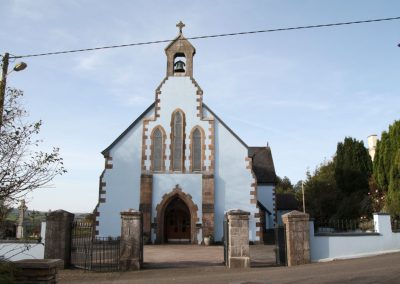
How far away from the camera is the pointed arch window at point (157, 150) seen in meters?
24.3

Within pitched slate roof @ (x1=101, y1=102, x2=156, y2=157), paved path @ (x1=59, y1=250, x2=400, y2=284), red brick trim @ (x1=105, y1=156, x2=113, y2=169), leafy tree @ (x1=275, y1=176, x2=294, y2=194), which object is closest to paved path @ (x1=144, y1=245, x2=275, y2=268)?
paved path @ (x1=59, y1=250, x2=400, y2=284)

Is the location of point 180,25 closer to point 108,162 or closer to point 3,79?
point 108,162

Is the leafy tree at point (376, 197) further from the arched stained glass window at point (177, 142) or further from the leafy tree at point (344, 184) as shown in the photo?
the arched stained glass window at point (177, 142)

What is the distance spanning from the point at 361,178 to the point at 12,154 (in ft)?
118

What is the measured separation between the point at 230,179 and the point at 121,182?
21.6 ft

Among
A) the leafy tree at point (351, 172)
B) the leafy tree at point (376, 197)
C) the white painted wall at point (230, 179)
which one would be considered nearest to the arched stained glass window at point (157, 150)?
the white painted wall at point (230, 179)

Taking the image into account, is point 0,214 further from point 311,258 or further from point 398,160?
point 398,160

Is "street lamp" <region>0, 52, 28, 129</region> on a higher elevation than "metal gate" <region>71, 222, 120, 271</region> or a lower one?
higher

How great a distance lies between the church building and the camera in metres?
23.5

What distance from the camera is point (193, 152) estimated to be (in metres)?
24.6

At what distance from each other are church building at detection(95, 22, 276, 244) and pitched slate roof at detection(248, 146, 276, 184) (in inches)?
358

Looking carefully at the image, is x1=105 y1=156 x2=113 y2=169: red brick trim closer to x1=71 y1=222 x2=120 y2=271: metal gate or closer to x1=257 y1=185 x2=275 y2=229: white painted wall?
x1=71 y1=222 x2=120 y2=271: metal gate

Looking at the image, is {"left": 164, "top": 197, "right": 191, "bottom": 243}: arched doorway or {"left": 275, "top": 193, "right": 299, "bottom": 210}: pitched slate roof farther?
{"left": 275, "top": 193, "right": 299, "bottom": 210}: pitched slate roof

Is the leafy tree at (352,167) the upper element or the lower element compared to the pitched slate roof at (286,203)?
upper
